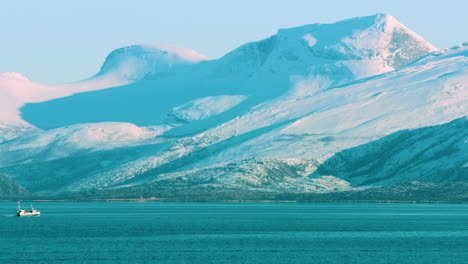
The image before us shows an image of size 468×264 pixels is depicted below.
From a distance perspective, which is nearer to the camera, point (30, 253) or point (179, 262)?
point (179, 262)

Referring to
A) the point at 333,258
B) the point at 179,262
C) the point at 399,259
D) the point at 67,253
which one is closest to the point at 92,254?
the point at 67,253

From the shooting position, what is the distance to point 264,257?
636 ft

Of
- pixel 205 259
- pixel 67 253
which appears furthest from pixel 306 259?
pixel 67 253

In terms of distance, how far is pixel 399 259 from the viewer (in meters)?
191

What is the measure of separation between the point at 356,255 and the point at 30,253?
62125 millimetres

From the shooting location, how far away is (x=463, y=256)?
196 meters

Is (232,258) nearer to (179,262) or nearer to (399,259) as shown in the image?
(179,262)

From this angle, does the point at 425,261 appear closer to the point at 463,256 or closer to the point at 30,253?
the point at 463,256

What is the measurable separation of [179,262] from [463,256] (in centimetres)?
5373

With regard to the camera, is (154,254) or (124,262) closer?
(124,262)

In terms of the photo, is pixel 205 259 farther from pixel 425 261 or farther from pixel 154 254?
pixel 425 261

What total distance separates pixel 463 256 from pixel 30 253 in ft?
269

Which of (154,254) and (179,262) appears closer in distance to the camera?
(179,262)

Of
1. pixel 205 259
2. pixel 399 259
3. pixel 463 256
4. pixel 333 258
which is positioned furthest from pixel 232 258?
pixel 463 256
